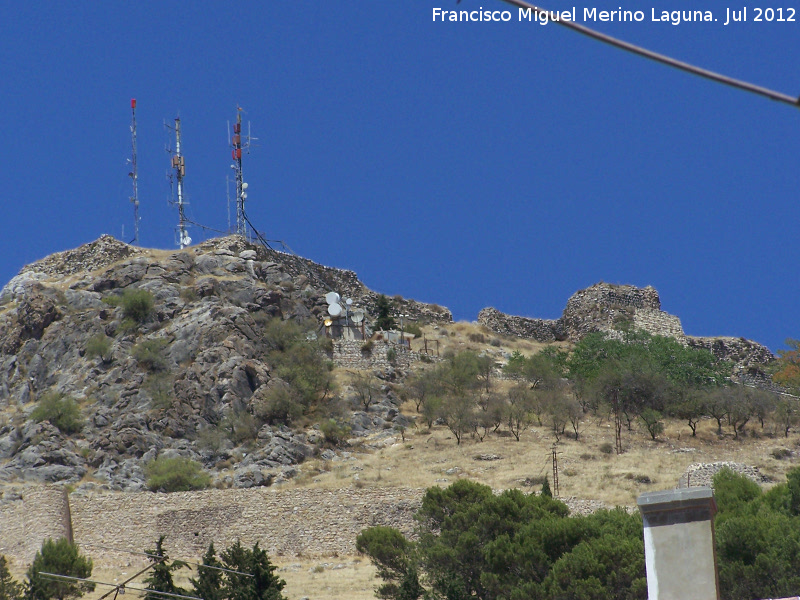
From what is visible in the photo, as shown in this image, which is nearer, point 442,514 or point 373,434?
point 442,514

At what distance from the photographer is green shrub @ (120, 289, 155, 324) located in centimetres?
4516

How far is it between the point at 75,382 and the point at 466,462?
1458 cm

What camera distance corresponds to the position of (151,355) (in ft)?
141

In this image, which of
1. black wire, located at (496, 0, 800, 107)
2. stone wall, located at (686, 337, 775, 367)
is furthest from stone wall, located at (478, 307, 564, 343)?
black wire, located at (496, 0, 800, 107)

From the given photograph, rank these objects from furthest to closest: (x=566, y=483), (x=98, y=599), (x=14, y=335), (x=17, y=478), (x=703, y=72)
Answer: (x=14, y=335)
(x=17, y=478)
(x=566, y=483)
(x=98, y=599)
(x=703, y=72)

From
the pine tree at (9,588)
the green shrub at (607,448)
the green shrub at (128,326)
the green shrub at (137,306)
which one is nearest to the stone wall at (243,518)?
the pine tree at (9,588)

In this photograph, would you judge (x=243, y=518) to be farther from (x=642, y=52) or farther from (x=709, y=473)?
(x=642, y=52)

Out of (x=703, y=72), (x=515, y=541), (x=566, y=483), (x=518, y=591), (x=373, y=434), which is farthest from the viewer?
(x=373, y=434)

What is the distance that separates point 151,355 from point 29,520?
11641mm

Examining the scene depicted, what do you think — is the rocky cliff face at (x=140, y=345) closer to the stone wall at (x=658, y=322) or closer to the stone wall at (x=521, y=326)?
the stone wall at (x=521, y=326)

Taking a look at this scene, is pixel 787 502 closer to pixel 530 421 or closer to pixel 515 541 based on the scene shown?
pixel 515 541

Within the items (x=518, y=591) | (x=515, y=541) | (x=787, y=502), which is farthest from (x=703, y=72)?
(x=787, y=502)

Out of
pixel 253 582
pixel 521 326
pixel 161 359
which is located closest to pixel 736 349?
pixel 521 326

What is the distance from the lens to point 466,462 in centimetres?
3703
